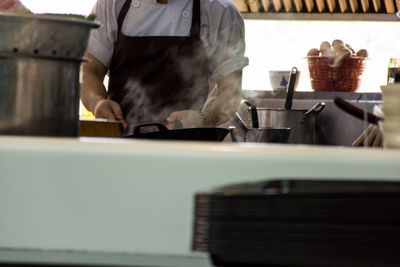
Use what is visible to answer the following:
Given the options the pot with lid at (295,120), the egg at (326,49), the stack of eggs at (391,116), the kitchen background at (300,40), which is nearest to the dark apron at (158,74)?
the pot with lid at (295,120)

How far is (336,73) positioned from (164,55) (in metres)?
1.24

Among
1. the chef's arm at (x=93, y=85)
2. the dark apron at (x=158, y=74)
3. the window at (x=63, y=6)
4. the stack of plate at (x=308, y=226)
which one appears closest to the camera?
the stack of plate at (x=308, y=226)

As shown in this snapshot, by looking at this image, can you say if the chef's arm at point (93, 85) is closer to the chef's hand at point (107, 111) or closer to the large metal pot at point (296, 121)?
the chef's hand at point (107, 111)

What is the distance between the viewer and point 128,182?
56 cm

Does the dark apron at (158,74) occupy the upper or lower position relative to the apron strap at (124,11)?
lower

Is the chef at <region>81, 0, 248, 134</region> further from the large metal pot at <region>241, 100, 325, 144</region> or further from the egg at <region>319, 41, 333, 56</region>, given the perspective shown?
the egg at <region>319, 41, 333, 56</region>

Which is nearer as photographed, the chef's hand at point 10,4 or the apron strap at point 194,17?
the chef's hand at point 10,4

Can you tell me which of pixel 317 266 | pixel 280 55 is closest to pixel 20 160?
pixel 317 266

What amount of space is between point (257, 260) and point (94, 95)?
1.73 meters

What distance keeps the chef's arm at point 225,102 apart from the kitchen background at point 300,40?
5.04 ft

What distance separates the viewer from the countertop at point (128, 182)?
0.55 m

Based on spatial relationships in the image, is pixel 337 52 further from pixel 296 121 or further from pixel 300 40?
pixel 300 40

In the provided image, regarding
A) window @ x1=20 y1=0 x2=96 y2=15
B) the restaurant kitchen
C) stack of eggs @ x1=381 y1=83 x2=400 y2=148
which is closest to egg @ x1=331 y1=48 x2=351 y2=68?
window @ x1=20 y1=0 x2=96 y2=15

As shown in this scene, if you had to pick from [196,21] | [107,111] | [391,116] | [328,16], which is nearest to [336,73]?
[328,16]
